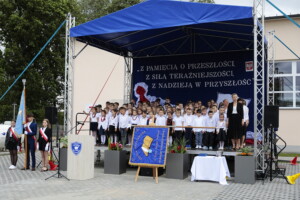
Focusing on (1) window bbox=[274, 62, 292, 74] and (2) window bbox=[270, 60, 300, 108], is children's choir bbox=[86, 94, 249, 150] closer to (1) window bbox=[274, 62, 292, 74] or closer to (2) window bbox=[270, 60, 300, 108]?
(2) window bbox=[270, 60, 300, 108]

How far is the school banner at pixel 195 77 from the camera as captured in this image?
14.5 meters

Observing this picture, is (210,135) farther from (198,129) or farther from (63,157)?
(63,157)

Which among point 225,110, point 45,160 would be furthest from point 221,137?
point 45,160

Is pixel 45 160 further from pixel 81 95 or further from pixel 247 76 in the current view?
pixel 81 95

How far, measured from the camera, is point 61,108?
108 feet

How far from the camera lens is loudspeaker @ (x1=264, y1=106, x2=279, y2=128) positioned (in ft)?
30.2

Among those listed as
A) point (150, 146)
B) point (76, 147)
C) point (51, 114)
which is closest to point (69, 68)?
point (51, 114)

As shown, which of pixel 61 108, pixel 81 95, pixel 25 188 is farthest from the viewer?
pixel 61 108

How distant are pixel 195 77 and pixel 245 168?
681cm

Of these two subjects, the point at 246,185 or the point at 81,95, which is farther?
the point at 81,95

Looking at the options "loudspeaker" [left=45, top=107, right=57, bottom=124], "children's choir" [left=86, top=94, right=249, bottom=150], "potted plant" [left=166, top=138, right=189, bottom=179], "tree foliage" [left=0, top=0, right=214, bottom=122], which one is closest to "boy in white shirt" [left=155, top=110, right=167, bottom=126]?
"children's choir" [left=86, top=94, right=249, bottom=150]

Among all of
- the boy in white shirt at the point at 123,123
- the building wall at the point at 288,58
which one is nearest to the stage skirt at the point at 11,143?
the boy in white shirt at the point at 123,123

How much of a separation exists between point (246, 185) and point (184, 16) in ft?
15.6

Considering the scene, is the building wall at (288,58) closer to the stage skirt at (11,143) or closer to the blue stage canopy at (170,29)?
the blue stage canopy at (170,29)
